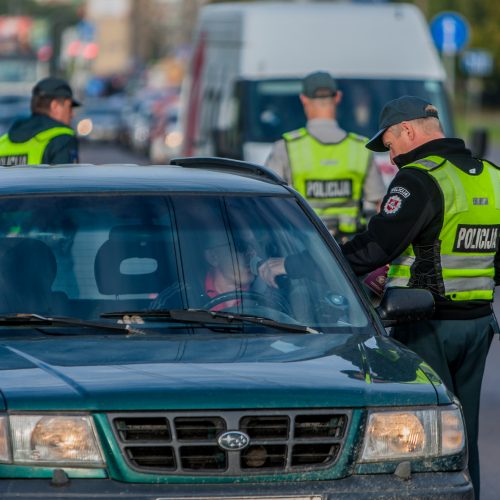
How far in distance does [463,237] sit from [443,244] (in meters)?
0.09

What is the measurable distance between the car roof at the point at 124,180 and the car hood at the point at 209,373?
33.0 inches

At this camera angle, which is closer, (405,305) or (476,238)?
(405,305)

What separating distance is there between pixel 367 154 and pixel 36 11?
133 meters

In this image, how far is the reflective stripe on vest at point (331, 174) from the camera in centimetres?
973

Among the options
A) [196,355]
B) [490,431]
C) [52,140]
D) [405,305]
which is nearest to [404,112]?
[405,305]

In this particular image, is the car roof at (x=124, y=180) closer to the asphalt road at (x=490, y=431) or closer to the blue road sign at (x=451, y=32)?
the asphalt road at (x=490, y=431)

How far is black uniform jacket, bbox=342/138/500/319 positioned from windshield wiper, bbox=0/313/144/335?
1302 mm

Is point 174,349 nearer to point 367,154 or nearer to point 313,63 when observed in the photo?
point 367,154

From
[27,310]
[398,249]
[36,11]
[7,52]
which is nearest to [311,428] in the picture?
[27,310]

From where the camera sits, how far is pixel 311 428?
499 centimetres

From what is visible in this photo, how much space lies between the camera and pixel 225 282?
595 centimetres

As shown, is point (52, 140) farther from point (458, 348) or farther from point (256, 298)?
point (256, 298)

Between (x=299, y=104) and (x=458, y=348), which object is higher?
(x=458, y=348)

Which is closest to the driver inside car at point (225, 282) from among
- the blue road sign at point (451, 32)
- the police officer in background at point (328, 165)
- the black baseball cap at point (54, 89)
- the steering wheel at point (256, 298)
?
the steering wheel at point (256, 298)
